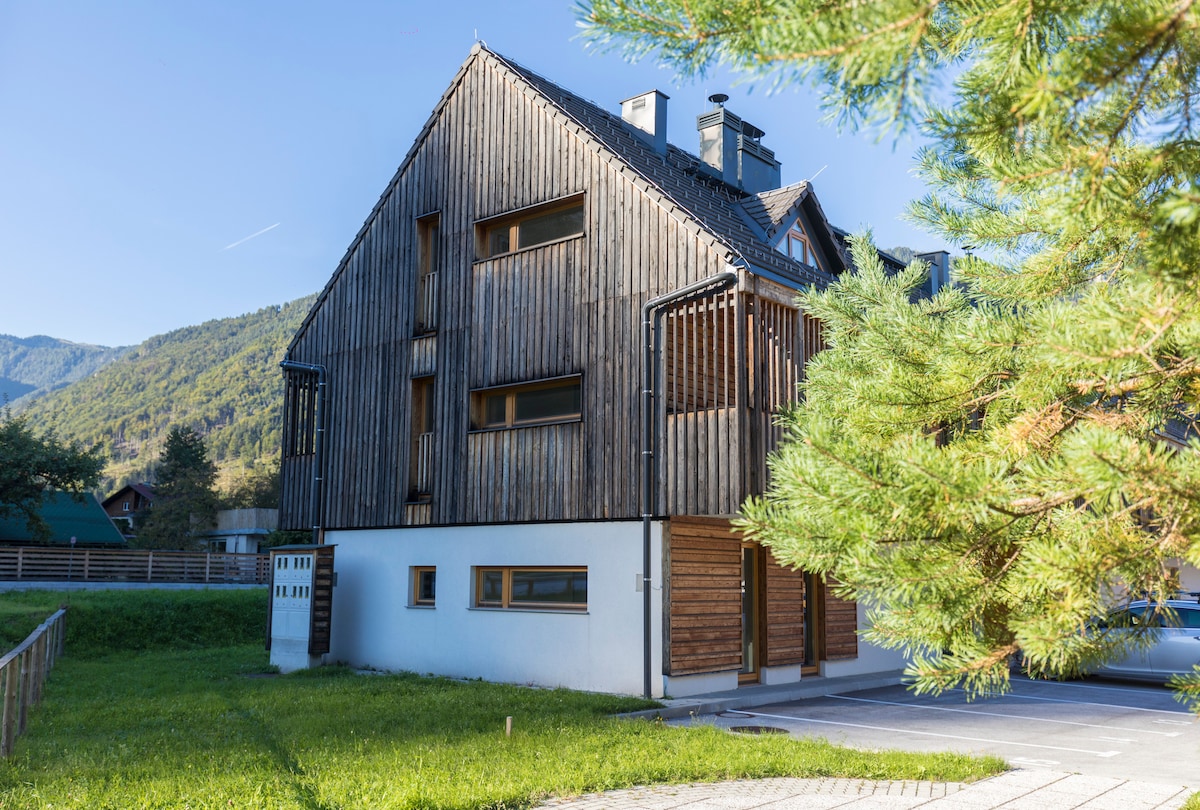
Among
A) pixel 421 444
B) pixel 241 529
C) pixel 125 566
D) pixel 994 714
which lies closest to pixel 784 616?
pixel 994 714

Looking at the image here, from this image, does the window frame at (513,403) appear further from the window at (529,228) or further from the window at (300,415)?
the window at (300,415)

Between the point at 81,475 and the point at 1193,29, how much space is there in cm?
4066

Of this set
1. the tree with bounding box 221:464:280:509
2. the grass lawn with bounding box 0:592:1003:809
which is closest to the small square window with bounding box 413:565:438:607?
the grass lawn with bounding box 0:592:1003:809

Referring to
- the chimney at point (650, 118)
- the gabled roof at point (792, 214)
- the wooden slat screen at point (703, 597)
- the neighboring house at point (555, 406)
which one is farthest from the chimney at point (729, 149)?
the wooden slat screen at point (703, 597)

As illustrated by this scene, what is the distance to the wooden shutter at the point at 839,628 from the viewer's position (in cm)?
1567

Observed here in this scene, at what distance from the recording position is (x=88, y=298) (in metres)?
116

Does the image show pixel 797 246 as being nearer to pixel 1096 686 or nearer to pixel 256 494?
pixel 1096 686

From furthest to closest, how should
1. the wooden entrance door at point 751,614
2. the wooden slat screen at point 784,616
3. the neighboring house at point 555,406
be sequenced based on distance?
the wooden slat screen at point 784,616, the wooden entrance door at point 751,614, the neighboring house at point 555,406

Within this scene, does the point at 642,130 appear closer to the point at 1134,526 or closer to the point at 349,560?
the point at 349,560

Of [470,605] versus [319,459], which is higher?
[319,459]

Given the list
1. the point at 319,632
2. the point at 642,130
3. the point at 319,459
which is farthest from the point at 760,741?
the point at 642,130

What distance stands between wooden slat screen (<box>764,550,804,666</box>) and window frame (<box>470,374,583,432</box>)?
12.2 ft

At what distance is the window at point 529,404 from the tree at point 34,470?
91.3 ft

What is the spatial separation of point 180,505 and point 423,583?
139 ft
